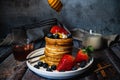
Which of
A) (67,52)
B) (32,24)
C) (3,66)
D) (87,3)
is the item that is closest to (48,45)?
(67,52)

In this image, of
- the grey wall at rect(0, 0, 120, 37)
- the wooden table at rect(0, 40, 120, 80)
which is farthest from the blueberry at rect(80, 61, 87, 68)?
the grey wall at rect(0, 0, 120, 37)

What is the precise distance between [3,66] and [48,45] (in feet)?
0.86

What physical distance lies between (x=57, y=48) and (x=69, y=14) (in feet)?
3.50

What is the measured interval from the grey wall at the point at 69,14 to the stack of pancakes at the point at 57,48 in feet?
3.43

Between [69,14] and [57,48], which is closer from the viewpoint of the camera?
[57,48]

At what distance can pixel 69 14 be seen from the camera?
1.83 m

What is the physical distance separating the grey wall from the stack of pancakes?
1.05m

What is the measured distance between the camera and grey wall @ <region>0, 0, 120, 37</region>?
180 centimetres

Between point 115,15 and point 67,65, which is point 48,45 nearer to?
point 67,65

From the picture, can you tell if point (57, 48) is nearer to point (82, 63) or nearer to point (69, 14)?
point (82, 63)

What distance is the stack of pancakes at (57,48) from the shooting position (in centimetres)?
80

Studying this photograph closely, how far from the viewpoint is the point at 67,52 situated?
0.82 meters

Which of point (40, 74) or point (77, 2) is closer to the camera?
point (40, 74)

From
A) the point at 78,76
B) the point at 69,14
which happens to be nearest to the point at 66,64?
the point at 78,76
